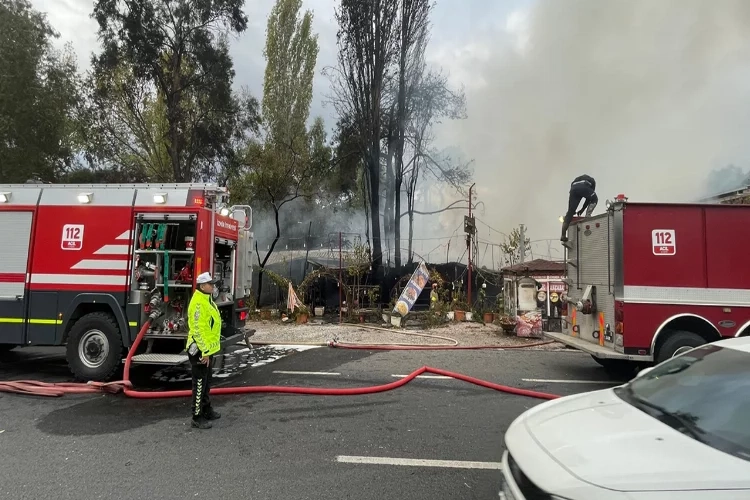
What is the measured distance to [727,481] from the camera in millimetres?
1738

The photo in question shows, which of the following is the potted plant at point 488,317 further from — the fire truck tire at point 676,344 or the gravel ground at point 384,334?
the fire truck tire at point 676,344

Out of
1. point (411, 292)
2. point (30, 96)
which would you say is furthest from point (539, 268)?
point (30, 96)

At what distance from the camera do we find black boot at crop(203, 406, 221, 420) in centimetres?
471

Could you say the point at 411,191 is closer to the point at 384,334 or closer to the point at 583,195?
the point at 384,334

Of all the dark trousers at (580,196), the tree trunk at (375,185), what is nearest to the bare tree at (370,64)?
the tree trunk at (375,185)

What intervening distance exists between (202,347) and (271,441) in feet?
3.88

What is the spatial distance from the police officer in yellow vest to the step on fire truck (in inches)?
61.2

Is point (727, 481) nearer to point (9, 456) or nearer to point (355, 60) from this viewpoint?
point (9, 456)

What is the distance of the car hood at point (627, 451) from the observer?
1.79 m

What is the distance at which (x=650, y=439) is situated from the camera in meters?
2.16

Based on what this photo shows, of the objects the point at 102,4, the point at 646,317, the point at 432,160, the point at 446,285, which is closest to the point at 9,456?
the point at 646,317

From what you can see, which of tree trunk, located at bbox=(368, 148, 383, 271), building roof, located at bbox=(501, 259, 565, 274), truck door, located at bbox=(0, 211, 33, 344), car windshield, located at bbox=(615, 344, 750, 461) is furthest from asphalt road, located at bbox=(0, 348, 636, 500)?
tree trunk, located at bbox=(368, 148, 383, 271)

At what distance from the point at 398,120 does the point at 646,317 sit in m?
11.5

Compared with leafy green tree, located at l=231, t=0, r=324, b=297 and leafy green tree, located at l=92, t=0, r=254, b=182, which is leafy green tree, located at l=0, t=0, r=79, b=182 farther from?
leafy green tree, located at l=231, t=0, r=324, b=297
